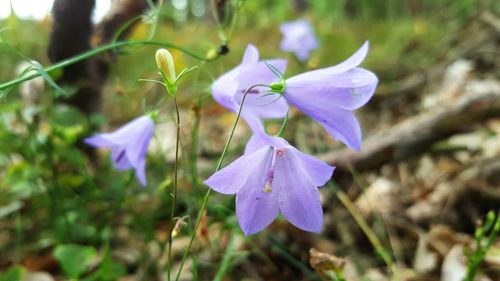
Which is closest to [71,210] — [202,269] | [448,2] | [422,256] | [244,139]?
[202,269]

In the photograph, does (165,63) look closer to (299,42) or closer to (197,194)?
(197,194)

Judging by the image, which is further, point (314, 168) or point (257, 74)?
point (257, 74)

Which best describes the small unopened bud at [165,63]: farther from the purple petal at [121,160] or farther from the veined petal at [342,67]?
the purple petal at [121,160]

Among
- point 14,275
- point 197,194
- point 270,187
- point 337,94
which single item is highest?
point 337,94

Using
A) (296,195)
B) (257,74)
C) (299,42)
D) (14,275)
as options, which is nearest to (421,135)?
(257,74)

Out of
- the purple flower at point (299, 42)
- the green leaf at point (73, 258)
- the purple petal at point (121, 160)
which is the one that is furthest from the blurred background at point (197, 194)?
the purple flower at point (299, 42)

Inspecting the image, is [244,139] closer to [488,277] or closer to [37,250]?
[37,250]
